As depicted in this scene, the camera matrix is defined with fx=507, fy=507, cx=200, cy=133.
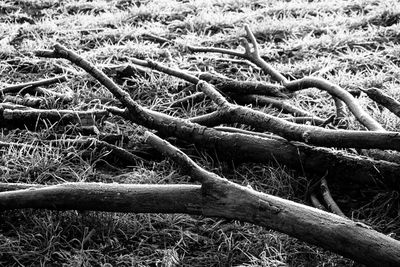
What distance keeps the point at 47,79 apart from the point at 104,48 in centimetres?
77

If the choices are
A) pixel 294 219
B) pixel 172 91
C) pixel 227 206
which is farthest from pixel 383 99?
pixel 172 91

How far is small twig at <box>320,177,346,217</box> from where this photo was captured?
2.21 m

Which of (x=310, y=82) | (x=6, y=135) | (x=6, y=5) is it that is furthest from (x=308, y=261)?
(x=6, y=5)

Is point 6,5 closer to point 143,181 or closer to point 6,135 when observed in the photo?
point 6,135

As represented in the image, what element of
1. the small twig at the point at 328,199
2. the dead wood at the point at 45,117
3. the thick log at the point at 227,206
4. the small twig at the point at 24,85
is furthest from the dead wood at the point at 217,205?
the small twig at the point at 24,85

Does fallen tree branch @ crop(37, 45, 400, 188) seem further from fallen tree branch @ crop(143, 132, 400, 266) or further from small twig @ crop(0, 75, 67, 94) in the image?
small twig @ crop(0, 75, 67, 94)

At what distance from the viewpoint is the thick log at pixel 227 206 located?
Result: 1.72m

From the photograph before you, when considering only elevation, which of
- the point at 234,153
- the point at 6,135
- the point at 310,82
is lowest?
the point at 6,135

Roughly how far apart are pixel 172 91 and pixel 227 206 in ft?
5.80

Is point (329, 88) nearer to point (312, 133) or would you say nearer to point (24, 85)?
point (312, 133)

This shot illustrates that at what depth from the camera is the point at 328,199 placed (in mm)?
2297

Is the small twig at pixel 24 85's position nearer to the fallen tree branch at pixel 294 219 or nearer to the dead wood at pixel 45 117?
the dead wood at pixel 45 117

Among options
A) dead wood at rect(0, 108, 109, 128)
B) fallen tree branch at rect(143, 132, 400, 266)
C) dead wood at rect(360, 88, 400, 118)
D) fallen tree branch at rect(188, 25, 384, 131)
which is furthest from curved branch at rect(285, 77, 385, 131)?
dead wood at rect(0, 108, 109, 128)

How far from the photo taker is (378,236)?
1716 mm
